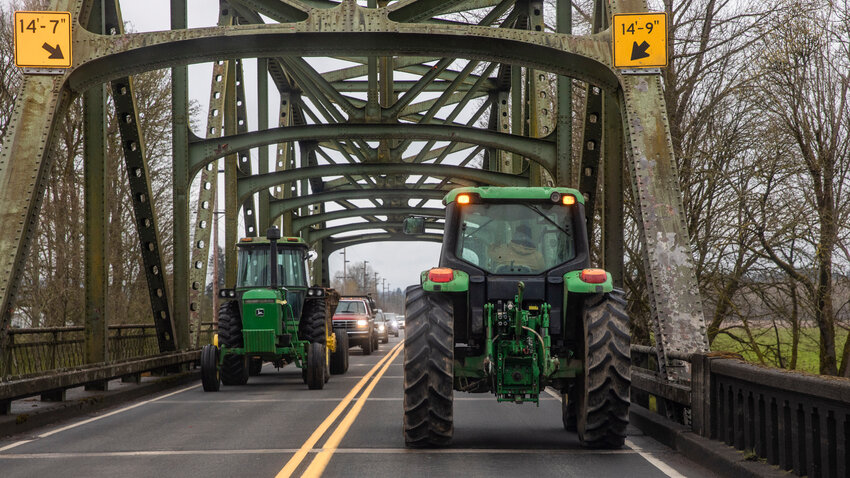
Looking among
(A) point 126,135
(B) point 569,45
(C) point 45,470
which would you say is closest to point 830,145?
(B) point 569,45

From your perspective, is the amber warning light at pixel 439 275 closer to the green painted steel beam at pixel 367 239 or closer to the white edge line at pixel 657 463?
the white edge line at pixel 657 463

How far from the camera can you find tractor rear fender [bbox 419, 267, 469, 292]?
377 inches

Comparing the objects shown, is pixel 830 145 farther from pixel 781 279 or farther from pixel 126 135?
pixel 126 135

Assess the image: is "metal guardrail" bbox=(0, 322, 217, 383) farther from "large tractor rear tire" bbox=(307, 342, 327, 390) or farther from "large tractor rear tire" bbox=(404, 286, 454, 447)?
"large tractor rear tire" bbox=(404, 286, 454, 447)

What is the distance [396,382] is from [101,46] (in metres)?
9.15

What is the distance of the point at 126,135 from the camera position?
1773 centimetres

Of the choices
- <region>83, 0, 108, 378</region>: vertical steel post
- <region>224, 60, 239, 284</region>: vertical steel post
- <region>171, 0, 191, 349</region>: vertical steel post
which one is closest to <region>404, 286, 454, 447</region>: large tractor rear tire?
<region>83, 0, 108, 378</region>: vertical steel post

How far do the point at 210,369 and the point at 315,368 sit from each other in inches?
76.4

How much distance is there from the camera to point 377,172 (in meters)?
31.1

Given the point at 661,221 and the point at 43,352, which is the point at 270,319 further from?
the point at 661,221

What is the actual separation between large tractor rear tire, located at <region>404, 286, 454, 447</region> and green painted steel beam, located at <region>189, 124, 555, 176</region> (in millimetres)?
13668

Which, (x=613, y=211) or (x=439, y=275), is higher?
(x=613, y=211)

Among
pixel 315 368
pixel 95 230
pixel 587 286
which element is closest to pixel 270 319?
pixel 315 368

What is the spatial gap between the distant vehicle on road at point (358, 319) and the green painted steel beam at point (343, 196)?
3889 mm
